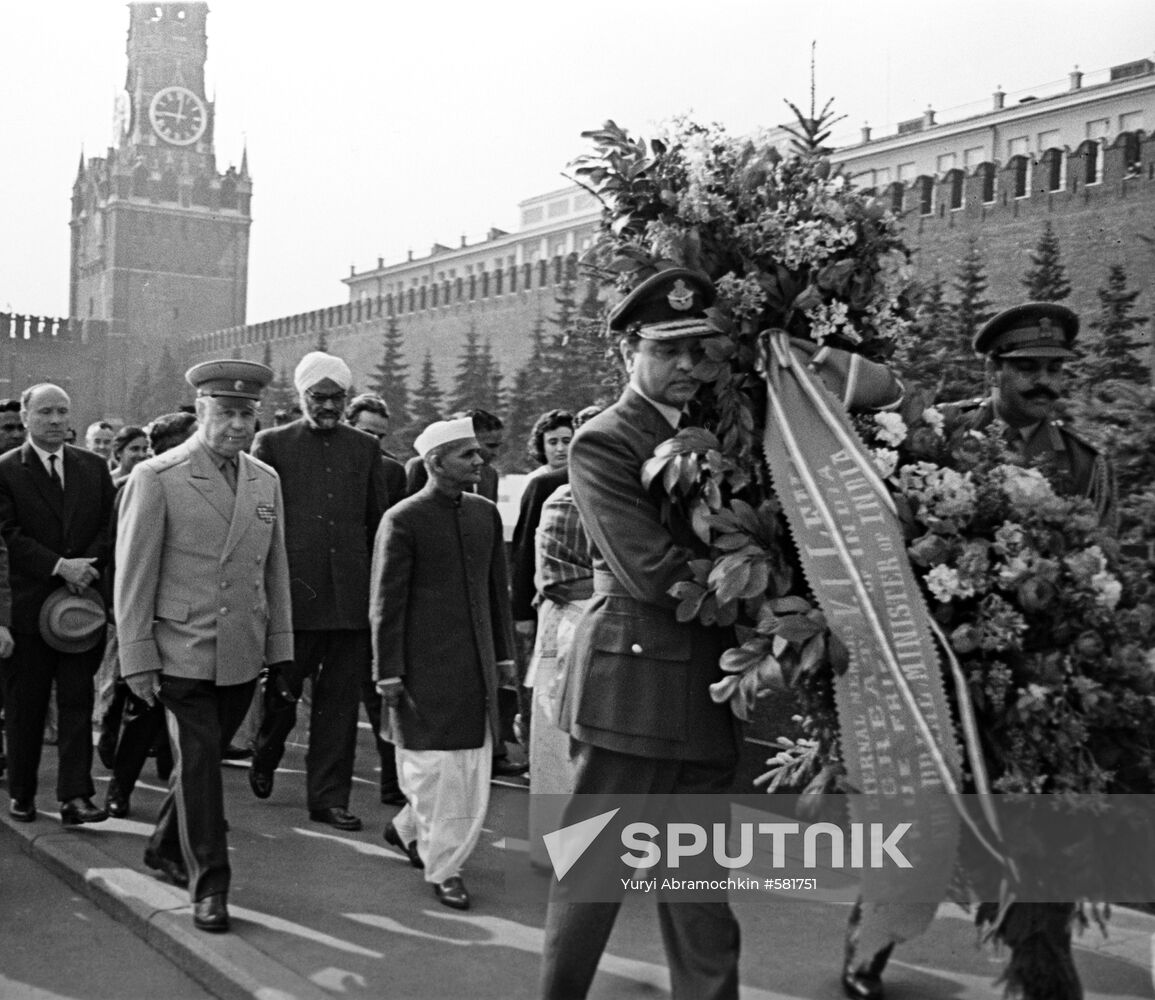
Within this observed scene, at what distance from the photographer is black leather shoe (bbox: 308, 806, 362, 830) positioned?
5637mm

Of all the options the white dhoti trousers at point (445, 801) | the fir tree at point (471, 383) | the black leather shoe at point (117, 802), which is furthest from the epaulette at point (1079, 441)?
the fir tree at point (471, 383)

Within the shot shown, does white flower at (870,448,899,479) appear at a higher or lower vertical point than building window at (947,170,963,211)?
lower

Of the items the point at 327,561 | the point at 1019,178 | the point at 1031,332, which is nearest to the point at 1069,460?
the point at 1031,332

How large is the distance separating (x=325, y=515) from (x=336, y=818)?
3.67ft

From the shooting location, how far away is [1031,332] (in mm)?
4020

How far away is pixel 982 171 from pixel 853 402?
96.3 feet

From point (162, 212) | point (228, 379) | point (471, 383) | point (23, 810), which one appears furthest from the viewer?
point (162, 212)

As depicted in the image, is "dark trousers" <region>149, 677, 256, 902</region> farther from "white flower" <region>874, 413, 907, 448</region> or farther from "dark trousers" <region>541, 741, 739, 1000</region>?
"white flower" <region>874, 413, 907, 448</region>

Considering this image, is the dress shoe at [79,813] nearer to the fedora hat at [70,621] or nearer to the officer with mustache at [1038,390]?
the fedora hat at [70,621]

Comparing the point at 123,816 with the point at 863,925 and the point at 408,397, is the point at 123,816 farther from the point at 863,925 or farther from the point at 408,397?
the point at 408,397

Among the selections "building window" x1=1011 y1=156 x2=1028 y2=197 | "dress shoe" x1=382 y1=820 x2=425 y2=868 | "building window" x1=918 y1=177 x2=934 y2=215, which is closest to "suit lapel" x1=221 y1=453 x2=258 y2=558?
"dress shoe" x1=382 y1=820 x2=425 y2=868

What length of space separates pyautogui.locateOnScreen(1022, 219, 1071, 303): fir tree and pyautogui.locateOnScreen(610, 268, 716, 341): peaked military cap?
22.7m

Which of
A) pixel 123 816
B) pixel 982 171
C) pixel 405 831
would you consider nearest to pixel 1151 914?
pixel 405 831

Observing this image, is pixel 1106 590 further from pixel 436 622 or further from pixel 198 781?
pixel 198 781
